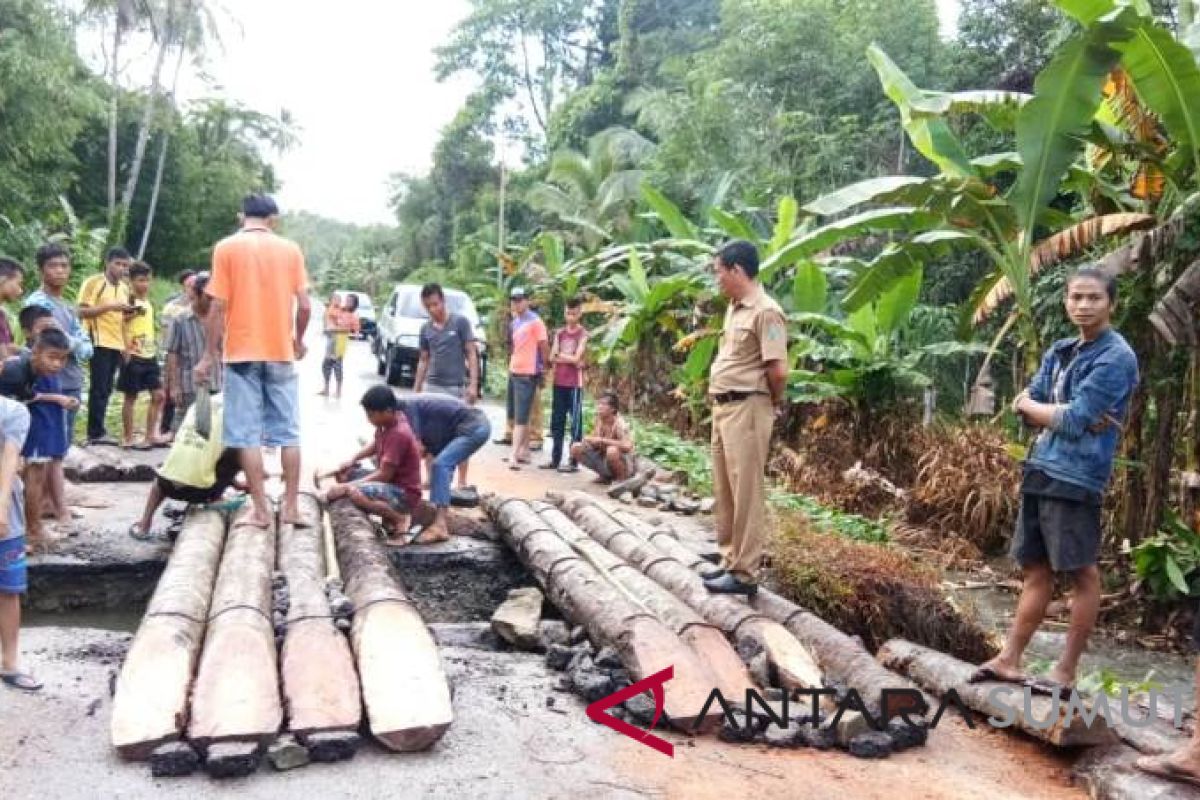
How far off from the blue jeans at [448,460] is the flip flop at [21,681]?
2.90 metres

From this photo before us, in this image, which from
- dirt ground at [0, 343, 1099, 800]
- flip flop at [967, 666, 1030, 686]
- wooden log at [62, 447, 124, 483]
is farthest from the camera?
wooden log at [62, 447, 124, 483]

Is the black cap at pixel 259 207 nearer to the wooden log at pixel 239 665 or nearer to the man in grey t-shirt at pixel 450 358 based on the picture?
the wooden log at pixel 239 665

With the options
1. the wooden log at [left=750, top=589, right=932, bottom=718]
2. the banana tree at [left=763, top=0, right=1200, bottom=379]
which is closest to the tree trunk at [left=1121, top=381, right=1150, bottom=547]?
the banana tree at [left=763, top=0, right=1200, bottom=379]

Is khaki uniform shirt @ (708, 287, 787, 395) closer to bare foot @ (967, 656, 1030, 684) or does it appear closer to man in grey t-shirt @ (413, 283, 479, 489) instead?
bare foot @ (967, 656, 1030, 684)

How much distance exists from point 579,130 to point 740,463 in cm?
2545

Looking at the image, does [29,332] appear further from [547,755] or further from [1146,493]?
[1146,493]

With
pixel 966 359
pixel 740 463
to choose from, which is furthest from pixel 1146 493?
pixel 966 359

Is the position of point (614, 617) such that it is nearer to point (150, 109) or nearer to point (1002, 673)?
point (1002, 673)

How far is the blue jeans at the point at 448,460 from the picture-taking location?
6582 mm

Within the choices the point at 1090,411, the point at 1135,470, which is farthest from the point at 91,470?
the point at 1135,470

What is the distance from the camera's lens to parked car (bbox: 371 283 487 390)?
15367mm

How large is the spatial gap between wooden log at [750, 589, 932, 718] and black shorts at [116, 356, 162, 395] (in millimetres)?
5806

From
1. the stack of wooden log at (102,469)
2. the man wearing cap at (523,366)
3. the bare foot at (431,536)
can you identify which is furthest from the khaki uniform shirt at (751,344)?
the stack of wooden log at (102,469)

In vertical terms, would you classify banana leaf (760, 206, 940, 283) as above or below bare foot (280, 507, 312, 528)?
above
